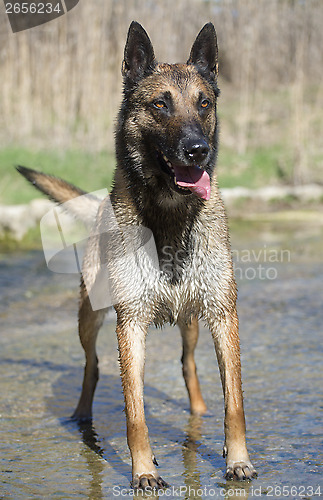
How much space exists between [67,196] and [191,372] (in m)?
1.36

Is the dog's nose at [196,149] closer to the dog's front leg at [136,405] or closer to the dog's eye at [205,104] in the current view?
the dog's eye at [205,104]

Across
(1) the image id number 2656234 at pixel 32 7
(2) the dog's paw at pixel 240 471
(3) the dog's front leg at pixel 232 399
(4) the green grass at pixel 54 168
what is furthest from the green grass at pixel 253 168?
(2) the dog's paw at pixel 240 471

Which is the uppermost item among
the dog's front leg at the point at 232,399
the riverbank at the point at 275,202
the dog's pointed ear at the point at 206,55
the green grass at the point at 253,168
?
the dog's pointed ear at the point at 206,55

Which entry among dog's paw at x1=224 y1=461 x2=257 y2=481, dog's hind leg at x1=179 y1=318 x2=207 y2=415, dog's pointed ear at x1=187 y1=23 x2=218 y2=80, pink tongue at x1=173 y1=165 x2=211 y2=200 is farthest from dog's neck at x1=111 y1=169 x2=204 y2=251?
dog's paw at x1=224 y1=461 x2=257 y2=481

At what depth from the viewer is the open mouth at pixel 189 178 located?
3.25 m

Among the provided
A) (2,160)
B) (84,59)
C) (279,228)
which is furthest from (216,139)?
(84,59)

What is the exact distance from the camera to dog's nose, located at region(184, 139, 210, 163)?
3.10 meters

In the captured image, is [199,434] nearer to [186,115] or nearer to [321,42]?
[186,115]

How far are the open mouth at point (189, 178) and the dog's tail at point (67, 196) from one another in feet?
4.23

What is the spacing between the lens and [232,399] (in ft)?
10.7

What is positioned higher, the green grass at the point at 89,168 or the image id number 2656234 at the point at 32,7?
the image id number 2656234 at the point at 32,7
